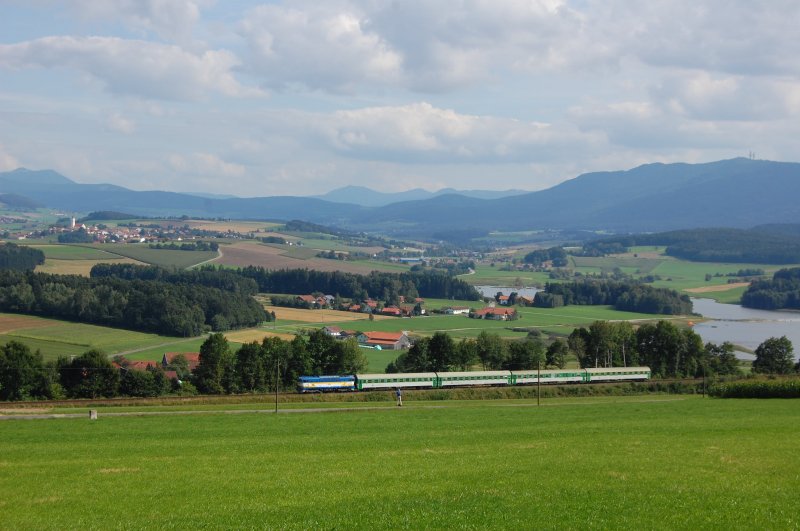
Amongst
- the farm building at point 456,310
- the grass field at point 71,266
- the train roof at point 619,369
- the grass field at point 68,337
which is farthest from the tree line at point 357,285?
the train roof at point 619,369

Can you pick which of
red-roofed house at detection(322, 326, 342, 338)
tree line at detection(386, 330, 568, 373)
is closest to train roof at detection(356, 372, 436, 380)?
tree line at detection(386, 330, 568, 373)

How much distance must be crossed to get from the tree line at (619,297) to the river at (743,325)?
4.97 metres

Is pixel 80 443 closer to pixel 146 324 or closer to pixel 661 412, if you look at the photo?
pixel 661 412

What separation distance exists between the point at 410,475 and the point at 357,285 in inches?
4864

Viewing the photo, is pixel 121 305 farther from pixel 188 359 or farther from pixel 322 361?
pixel 322 361

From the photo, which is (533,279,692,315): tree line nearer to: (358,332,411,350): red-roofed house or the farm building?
the farm building

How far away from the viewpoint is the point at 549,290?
14475 centimetres

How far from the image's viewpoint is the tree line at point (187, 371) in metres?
53.1

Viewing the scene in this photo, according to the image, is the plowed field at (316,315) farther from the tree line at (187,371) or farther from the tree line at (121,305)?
the tree line at (187,371)

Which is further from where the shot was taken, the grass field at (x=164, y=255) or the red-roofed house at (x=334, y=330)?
the grass field at (x=164, y=255)

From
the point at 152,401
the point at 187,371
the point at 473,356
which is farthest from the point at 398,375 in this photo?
the point at 152,401

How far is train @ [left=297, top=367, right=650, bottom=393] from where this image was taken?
62.2 metres

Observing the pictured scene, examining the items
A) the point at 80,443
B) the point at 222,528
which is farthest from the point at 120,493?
the point at 80,443

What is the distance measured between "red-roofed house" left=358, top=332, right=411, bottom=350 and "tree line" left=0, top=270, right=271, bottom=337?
16.6 meters
